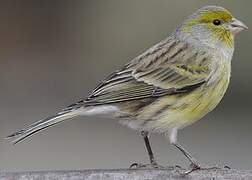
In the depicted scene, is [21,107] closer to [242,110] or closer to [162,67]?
[242,110]

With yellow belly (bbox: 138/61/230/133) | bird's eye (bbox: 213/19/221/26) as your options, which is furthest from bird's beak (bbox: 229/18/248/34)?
yellow belly (bbox: 138/61/230/133)

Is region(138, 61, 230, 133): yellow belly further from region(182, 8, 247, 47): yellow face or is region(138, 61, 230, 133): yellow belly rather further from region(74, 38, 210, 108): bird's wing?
region(182, 8, 247, 47): yellow face

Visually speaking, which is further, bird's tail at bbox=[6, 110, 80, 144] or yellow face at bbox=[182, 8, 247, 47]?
yellow face at bbox=[182, 8, 247, 47]

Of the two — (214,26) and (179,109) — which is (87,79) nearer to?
(214,26)

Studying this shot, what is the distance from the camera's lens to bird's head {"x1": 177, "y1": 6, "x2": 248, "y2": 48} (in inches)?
251

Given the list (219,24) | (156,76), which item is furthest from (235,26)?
(156,76)

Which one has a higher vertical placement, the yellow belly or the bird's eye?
the bird's eye

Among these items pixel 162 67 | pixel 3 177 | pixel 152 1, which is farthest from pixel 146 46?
pixel 3 177

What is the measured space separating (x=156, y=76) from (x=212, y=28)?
56cm

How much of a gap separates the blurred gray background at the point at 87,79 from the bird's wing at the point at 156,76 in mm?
2412

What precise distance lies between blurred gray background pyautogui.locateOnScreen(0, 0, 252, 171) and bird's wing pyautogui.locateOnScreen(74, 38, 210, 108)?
2.41 metres

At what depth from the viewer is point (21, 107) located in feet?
31.9

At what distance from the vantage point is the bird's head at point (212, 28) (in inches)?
251

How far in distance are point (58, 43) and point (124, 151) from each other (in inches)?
87.0
